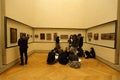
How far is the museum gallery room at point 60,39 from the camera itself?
19.9ft

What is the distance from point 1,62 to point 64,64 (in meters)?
3.57

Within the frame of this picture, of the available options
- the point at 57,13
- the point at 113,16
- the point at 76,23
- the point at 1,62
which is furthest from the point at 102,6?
the point at 1,62

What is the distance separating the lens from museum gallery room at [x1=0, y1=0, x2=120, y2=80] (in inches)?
238

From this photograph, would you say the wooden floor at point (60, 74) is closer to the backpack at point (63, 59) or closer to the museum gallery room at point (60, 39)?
the museum gallery room at point (60, 39)

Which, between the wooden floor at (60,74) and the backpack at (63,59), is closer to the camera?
the wooden floor at (60,74)

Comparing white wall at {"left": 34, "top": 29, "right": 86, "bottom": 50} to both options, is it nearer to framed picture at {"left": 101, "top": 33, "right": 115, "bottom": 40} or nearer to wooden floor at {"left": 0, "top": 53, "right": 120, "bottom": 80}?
framed picture at {"left": 101, "top": 33, "right": 115, "bottom": 40}

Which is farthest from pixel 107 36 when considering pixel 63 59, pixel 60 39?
pixel 60 39

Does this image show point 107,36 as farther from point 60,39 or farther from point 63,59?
point 60,39

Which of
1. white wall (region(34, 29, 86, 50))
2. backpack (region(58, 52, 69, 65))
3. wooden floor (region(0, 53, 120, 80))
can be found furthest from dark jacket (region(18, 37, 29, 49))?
white wall (region(34, 29, 86, 50))

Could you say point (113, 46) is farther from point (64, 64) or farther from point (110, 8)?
point (64, 64)

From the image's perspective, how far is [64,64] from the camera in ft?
25.0

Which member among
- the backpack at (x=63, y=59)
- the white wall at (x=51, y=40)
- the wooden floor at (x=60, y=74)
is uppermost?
the white wall at (x=51, y=40)

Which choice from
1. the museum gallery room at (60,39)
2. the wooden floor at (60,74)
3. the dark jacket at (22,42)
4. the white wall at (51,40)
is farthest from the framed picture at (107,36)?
the white wall at (51,40)

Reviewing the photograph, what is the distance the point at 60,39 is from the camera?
14312 mm
